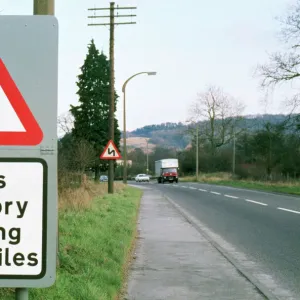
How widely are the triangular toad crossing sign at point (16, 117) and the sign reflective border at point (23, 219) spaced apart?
8cm

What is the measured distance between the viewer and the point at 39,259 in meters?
2.11

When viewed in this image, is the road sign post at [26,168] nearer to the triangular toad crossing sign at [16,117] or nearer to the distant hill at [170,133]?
the triangular toad crossing sign at [16,117]

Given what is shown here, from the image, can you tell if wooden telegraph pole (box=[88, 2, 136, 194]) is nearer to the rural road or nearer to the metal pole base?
the rural road

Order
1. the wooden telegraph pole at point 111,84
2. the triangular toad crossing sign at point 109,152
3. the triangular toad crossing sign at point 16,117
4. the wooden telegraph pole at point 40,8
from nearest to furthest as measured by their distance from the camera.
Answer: the triangular toad crossing sign at point 16,117 < the wooden telegraph pole at point 40,8 < the triangular toad crossing sign at point 109,152 < the wooden telegraph pole at point 111,84

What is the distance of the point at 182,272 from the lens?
7547 millimetres

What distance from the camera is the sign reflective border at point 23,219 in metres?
2.11

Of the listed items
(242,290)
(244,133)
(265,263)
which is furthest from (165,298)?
(244,133)

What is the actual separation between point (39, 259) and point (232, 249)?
8.30 metres

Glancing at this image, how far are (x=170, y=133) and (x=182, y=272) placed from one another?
14558cm

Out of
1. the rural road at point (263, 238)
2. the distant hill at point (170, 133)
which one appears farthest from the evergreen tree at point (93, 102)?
the rural road at point (263, 238)

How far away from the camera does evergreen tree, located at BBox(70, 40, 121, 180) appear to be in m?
52.9

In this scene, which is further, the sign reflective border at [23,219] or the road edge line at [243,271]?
the road edge line at [243,271]

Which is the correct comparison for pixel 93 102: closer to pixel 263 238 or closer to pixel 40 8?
pixel 263 238

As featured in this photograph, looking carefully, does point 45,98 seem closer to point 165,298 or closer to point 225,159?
point 165,298
